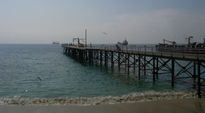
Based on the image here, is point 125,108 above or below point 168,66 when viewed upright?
below

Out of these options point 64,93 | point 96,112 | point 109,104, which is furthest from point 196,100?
point 64,93

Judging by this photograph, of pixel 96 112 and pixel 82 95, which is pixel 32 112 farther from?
pixel 82 95

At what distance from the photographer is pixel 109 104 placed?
1088cm

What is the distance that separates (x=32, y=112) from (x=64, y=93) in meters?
5.17

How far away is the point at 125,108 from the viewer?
10.1 m

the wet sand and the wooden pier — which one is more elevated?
the wooden pier

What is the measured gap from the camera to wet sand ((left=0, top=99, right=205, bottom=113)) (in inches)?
385

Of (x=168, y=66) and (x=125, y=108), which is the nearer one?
(x=125, y=108)

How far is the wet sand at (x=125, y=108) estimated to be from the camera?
9781mm

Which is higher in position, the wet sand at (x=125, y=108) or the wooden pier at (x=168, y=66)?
the wooden pier at (x=168, y=66)

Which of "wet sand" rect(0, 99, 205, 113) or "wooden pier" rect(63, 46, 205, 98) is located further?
"wooden pier" rect(63, 46, 205, 98)

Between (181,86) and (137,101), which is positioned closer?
(137,101)

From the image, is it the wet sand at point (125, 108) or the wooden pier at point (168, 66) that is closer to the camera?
the wet sand at point (125, 108)

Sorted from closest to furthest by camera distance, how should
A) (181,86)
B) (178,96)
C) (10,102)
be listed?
(10,102), (178,96), (181,86)
